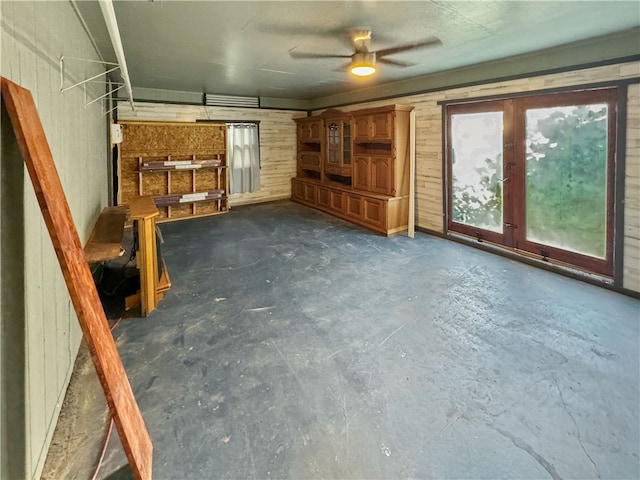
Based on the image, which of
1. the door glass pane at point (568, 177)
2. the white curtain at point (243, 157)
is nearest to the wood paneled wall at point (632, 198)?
the door glass pane at point (568, 177)

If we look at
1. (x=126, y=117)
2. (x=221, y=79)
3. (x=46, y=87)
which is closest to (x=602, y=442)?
(x=46, y=87)

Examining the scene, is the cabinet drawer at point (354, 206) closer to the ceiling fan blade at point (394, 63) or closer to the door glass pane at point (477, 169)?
the door glass pane at point (477, 169)

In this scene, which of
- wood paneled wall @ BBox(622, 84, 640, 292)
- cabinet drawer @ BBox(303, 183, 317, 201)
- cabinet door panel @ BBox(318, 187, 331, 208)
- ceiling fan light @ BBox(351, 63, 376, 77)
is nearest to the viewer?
wood paneled wall @ BBox(622, 84, 640, 292)

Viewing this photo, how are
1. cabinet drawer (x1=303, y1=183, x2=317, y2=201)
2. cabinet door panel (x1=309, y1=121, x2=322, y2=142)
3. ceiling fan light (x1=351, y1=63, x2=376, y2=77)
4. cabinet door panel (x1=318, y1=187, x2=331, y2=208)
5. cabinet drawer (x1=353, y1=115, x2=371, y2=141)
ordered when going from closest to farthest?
ceiling fan light (x1=351, y1=63, x2=376, y2=77)
cabinet drawer (x1=353, y1=115, x2=371, y2=141)
cabinet door panel (x1=318, y1=187, x2=331, y2=208)
cabinet door panel (x1=309, y1=121, x2=322, y2=142)
cabinet drawer (x1=303, y1=183, x2=317, y2=201)

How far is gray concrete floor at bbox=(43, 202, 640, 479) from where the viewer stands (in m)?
1.73

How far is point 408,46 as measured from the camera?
156 inches

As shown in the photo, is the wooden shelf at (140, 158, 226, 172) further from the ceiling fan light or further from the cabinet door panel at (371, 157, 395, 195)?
the ceiling fan light

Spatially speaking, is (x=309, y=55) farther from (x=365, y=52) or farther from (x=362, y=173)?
(x=362, y=173)

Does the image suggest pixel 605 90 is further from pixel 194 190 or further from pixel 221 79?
pixel 194 190

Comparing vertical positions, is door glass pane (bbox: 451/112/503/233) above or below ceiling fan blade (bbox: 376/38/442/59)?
below

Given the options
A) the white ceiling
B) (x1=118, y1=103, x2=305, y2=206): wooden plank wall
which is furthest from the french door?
(x1=118, y1=103, x2=305, y2=206): wooden plank wall

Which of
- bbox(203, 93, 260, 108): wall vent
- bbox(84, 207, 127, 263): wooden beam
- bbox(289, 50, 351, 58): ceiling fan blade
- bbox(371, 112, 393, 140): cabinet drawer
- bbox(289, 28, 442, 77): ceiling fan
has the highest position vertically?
bbox(203, 93, 260, 108): wall vent

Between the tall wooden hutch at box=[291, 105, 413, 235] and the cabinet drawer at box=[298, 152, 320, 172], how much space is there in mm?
24

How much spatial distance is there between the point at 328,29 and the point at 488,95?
108 inches
